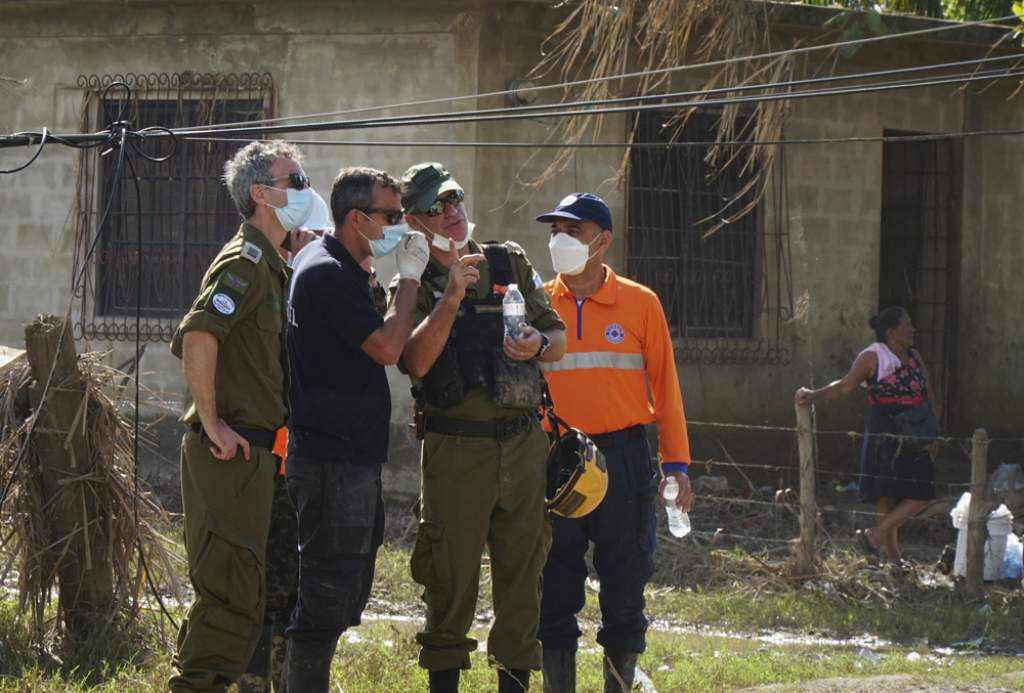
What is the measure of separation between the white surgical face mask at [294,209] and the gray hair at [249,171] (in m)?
0.06

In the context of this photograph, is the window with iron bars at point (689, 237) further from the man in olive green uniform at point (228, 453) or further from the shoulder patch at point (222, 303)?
the shoulder patch at point (222, 303)

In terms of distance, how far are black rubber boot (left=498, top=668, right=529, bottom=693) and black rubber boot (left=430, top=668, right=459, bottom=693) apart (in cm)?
17

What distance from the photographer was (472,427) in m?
5.05

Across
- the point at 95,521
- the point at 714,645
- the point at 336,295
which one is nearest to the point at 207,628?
the point at 336,295

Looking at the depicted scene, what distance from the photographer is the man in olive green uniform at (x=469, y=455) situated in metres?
5.01

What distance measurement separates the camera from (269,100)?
37.3 feet

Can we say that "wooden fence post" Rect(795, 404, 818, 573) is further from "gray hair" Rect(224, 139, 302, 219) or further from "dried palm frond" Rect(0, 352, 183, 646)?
"gray hair" Rect(224, 139, 302, 219)

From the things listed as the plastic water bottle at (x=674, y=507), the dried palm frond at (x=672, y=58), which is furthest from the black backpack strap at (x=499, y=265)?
the dried palm frond at (x=672, y=58)

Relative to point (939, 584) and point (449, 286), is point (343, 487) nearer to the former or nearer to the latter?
point (449, 286)

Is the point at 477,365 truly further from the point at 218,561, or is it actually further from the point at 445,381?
the point at 218,561

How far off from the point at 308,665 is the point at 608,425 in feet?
5.16

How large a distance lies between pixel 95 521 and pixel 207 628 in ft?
6.02

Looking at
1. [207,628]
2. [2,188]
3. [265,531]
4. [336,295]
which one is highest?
[2,188]

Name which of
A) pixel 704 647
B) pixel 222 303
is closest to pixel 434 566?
pixel 222 303
